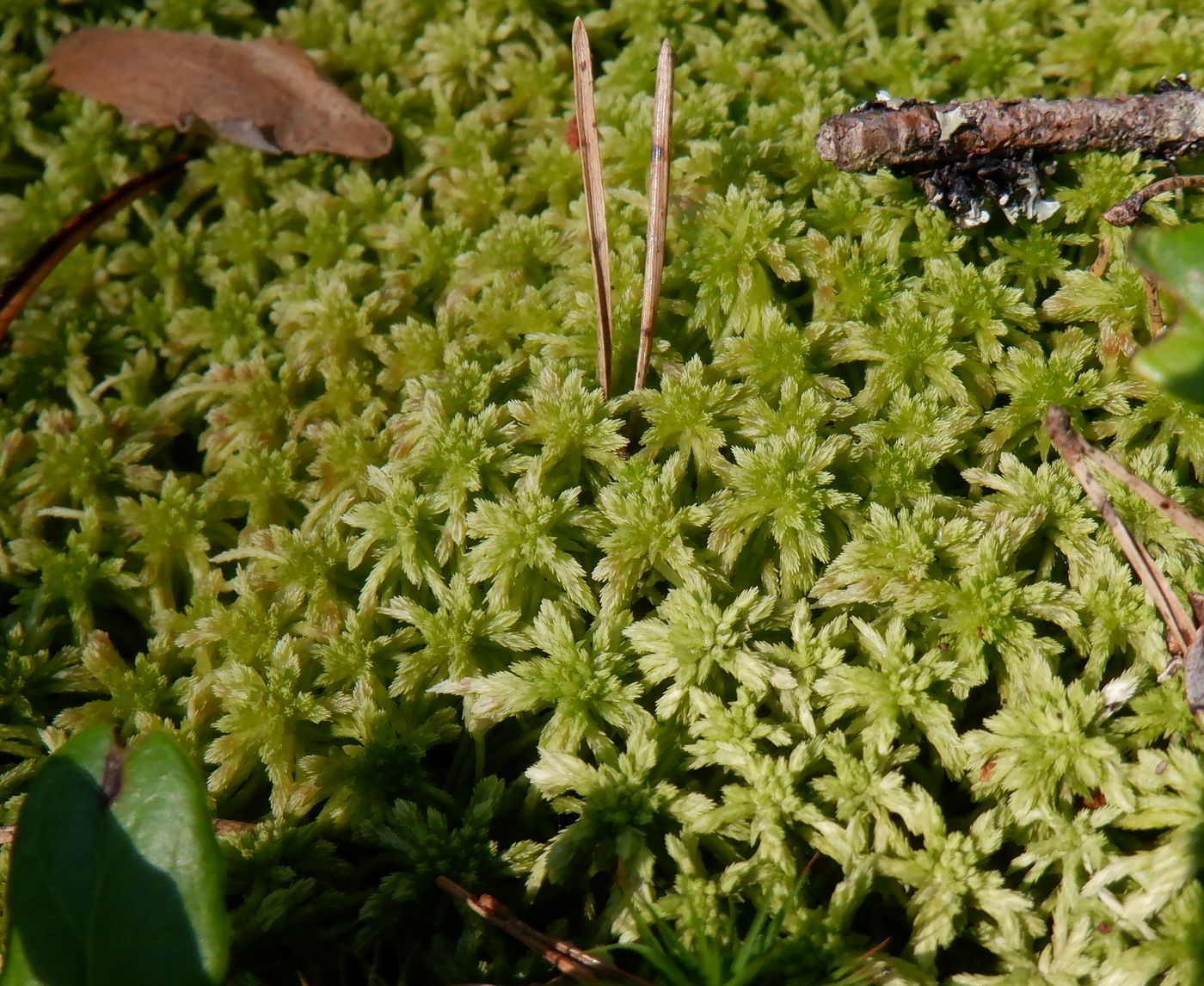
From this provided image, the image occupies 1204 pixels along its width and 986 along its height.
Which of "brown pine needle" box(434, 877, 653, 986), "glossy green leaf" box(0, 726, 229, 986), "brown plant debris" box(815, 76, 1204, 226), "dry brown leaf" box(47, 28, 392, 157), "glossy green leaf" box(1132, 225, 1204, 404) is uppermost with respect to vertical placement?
"dry brown leaf" box(47, 28, 392, 157)

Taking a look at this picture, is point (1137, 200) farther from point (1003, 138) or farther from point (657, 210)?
point (657, 210)

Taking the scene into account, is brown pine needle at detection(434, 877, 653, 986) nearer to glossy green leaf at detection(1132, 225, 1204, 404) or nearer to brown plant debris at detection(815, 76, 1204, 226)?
glossy green leaf at detection(1132, 225, 1204, 404)

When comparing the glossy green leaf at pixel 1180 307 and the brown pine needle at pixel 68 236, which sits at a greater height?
the brown pine needle at pixel 68 236

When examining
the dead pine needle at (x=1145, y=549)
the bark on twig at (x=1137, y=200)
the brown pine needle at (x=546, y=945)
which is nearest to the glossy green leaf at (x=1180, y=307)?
the dead pine needle at (x=1145, y=549)

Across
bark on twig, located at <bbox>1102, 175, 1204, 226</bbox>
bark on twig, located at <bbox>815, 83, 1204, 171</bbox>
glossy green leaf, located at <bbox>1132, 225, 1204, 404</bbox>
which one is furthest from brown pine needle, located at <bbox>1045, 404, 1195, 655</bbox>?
bark on twig, located at <bbox>815, 83, 1204, 171</bbox>

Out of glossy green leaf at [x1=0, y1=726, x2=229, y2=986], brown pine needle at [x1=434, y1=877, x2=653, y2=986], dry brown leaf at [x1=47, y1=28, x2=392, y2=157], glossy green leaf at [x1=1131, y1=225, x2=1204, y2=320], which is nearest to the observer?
glossy green leaf at [x1=0, y1=726, x2=229, y2=986]

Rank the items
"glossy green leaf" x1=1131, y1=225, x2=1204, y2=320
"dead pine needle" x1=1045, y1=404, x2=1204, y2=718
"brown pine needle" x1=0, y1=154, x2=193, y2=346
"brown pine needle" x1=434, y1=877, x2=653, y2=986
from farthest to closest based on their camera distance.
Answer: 1. "brown pine needle" x1=0, y1=154, x2=193, y2=346
2. "dead pine needle" x1=1045, y1=404, x2=1204, y2=718
3. "brown pine needle" x1=434, y1=877, x2=653, y2=986
4. "glossy green leaf" x1=1131, y1=225, x2=1204, y2=320

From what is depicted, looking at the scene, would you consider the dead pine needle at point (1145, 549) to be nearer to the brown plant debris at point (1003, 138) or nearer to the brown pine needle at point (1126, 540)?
the brown pine needle at point (1126, 540)

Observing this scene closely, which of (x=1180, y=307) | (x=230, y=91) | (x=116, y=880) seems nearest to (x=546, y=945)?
(x=116, y=880)
